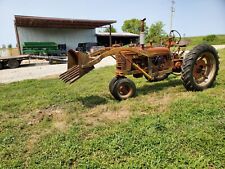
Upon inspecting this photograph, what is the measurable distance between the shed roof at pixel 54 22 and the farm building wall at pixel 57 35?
1.15 metres

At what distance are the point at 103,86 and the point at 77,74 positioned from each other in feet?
7.37

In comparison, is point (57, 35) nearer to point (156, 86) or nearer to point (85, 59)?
point (156, 86)

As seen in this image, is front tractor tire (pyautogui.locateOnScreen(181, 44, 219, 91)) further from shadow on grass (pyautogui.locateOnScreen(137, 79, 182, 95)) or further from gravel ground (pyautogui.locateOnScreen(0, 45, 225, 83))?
gravel ground (pyautogui.locateOnScreen(0, 45, 225, 83))

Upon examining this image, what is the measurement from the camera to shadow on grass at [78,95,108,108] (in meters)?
5.16

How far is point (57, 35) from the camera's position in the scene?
3262 cm

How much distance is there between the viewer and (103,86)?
707 centimetres

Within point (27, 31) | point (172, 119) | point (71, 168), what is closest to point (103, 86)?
point (172, 119)

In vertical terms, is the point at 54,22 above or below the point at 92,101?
above

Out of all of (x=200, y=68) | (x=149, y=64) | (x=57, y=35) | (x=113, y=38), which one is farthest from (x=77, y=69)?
(x=113, y=38)

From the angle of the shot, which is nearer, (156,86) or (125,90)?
(125,90)

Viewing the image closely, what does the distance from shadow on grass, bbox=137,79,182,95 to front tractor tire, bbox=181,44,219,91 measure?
819mm

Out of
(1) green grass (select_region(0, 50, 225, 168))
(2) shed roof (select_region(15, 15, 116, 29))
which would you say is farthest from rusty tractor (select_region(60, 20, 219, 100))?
(2) shed roof (select_region(15, 15, 116, 29))

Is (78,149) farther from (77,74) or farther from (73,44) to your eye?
(73,44)

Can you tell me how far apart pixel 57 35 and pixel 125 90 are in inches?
1153
